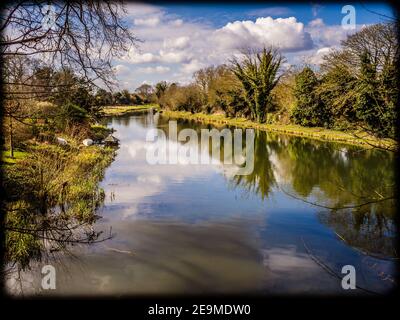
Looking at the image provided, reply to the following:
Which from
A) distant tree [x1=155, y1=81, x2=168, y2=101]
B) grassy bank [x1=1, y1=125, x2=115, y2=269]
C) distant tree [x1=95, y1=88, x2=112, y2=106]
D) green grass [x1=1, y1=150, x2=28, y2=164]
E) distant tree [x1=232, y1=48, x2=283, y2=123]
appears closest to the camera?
distant tree [x1=95, y1=88, x2=112, y2=106]

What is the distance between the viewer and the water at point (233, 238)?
5863 millimetres

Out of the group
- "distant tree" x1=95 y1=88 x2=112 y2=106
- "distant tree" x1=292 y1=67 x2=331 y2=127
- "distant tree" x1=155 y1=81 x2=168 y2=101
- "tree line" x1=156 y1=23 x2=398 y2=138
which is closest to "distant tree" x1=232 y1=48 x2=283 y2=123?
"tree line" x1=156 y1=23 x2=398 y2=138

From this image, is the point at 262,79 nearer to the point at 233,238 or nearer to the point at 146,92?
the point at 233,238

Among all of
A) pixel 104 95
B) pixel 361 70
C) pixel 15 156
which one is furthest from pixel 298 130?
pixel 104 95

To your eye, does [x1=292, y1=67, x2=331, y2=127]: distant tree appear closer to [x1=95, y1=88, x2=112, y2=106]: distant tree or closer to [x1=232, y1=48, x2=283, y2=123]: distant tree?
[x1=232, y1=48, x2=283, y2=123]: distant tree

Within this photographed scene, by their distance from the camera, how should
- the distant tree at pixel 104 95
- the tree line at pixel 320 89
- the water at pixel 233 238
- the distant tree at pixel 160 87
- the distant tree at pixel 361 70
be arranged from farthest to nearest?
1. the distant tree at pixel 160 87
2. the distant tree at pixel 361 70
3. the tree line at pixel 320 89
4. the water at pixel 233 238
5. the distant tree at pixel 104 95

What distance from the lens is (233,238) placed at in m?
7.71

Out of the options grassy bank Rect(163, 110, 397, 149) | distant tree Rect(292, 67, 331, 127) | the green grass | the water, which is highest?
distant tree Rect(292, 67, 331, 127)

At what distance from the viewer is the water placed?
19.2ft

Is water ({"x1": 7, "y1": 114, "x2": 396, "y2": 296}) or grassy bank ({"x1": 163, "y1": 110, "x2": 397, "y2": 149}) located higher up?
grassy bank ({"x1": 163, "y1": 110, "x2": 397, "y2": 149})

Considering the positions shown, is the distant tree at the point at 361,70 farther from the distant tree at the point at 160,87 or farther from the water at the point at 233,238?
the distant tree at the point at 160,87

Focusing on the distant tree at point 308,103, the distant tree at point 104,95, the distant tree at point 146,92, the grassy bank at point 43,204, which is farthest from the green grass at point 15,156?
the distant tree at point 146,92

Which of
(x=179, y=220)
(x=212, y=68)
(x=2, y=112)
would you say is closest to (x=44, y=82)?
(x=2, y=112)
